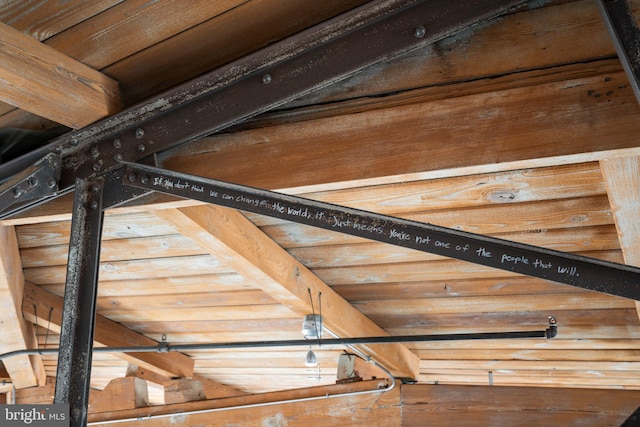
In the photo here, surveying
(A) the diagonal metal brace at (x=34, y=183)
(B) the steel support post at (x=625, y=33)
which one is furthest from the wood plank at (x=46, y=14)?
(B) the steel support post at (x=625, y=33)

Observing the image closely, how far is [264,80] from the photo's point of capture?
2541mm

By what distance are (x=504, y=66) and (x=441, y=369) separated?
3187 mm

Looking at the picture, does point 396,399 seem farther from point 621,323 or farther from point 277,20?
point 277,20

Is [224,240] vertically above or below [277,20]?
below

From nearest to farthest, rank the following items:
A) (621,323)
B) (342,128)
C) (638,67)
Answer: (638,67) → (342,128) → (621,323)

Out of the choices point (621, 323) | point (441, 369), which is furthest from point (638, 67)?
point (441, 369)

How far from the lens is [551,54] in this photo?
2.44 meters

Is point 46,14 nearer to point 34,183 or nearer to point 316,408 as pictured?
point 34,183

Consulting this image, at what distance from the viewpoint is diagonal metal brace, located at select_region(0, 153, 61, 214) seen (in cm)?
274

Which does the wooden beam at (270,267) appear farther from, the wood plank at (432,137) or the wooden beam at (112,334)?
the wooden beam at (112,334)

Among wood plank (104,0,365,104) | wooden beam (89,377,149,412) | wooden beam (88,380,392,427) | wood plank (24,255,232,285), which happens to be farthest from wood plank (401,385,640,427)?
wooden beam (89,377,149,412)

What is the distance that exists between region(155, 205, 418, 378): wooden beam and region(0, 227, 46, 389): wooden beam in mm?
1317

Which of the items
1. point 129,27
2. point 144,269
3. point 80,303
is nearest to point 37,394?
point 144,269

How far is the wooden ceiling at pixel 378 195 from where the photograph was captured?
2.40 metres
